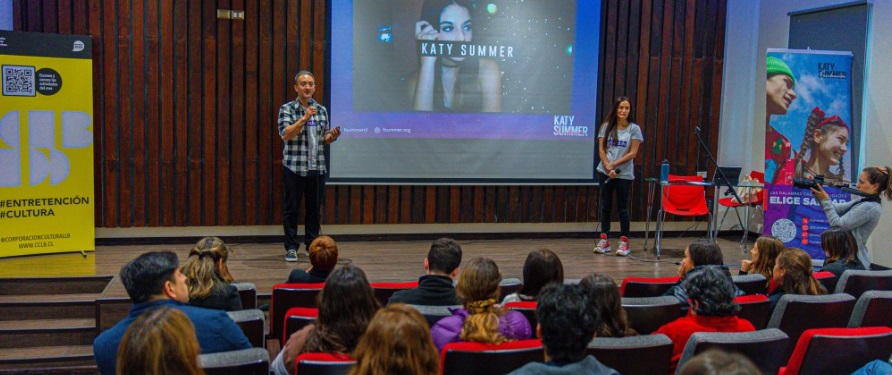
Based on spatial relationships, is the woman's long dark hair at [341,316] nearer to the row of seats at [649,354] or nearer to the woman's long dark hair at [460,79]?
the row of seats at [649,354]

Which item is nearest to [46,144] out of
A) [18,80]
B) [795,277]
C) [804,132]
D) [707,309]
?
[18,80]

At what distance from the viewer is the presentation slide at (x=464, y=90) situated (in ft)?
22.9

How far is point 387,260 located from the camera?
6.26 meters

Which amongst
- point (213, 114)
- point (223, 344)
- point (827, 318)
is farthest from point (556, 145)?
point (223, 344)

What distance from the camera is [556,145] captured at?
296 inches

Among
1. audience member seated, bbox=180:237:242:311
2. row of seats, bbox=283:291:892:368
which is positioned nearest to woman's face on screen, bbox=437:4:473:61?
audience member seated, bbox=180:237:242:311

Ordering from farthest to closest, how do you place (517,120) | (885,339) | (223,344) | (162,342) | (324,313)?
(517,120)
(885,339)
(223,344)
(324,313)
(162,342)

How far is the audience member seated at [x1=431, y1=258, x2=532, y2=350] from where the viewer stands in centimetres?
273

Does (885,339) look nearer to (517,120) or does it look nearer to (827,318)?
(827,318)

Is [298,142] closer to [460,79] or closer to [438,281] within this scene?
[460,79]

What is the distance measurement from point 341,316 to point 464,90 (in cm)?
492

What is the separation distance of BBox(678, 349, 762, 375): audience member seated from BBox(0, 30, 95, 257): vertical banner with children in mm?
5611

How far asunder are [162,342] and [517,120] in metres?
5.80

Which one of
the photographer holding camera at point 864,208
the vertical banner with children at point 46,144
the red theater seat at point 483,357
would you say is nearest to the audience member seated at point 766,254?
the photographer holding camera at point 864,208
